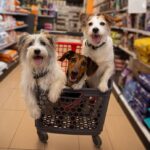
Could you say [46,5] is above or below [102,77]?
above

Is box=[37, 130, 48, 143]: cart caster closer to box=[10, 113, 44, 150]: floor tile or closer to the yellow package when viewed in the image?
box=[10, 113, 44, 150]: floor tile

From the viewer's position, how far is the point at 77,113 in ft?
5.04

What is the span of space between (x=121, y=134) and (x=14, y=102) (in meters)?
1.33

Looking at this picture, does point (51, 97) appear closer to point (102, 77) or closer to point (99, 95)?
point (99, 95)

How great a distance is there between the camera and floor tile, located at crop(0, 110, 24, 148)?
1.95 m

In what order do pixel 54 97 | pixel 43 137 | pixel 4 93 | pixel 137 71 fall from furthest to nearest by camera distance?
pixel 4 93 < pixel 137 71 < pixel 43 137 < pixel 54 97

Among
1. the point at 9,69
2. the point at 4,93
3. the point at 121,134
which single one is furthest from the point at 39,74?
the point at 9,69

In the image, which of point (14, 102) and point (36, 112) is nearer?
point (36, 112)

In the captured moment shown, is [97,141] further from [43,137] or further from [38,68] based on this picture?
[38,68]

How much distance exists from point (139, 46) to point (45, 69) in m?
1.14

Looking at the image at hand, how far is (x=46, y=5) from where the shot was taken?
7.26m

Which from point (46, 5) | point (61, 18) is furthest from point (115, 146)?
point (61, 18)

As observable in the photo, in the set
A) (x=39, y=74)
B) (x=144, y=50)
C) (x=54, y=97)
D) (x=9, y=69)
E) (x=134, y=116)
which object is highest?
(x=144, y=50)

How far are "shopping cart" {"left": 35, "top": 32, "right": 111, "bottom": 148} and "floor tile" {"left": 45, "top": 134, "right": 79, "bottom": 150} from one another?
35 cm
